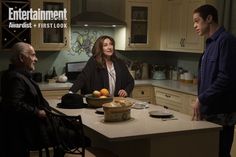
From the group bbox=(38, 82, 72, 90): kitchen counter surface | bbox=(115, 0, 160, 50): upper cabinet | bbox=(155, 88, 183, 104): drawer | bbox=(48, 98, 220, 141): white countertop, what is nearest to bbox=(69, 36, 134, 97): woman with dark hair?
bbox=(38, 82, 72, 90): kitchen counter surface

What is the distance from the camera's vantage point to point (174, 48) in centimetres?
555

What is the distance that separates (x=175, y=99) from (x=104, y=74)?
137cm

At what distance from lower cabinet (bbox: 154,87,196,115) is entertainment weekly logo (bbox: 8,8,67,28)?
1.62 metres

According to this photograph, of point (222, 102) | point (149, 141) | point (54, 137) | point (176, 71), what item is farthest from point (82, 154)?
point (176, 71)

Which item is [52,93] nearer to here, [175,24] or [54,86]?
[54,86]

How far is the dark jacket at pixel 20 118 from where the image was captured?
2.93 meters

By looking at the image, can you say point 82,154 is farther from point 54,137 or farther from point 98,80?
point 98,80

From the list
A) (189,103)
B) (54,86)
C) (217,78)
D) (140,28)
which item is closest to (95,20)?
(140,28)

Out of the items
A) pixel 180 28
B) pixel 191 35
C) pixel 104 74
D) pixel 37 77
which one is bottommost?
pixel 37 77

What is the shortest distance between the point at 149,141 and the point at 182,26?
2959 millimetres

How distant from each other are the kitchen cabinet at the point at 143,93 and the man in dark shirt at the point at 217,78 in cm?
218

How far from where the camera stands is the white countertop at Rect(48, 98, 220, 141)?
2.62 metres

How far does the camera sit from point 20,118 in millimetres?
2965

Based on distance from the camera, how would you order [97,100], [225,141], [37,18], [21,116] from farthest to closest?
[37,18] < [97,100] < [225,141] < [21,116]
